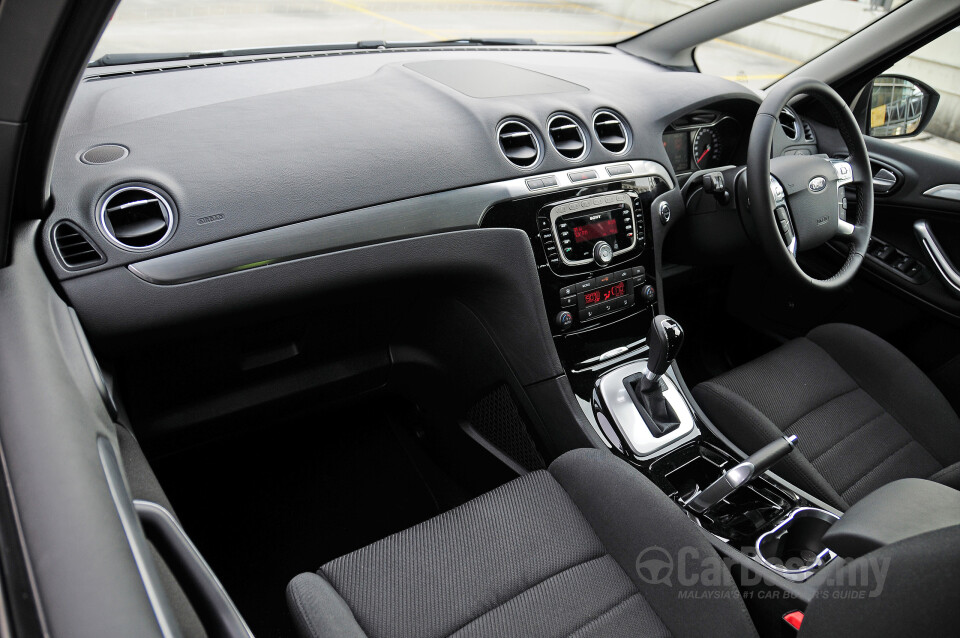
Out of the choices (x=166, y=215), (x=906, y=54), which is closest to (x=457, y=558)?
(x=166, y=215)

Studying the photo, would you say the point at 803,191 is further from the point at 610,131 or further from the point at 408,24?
the point at 408,24

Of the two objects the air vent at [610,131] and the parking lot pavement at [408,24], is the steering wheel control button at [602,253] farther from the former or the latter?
the parking lot pavement at [408,24]

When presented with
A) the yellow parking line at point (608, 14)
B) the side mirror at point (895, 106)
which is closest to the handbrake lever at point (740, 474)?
the side mirror at point (895, 106)

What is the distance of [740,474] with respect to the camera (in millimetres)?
1379

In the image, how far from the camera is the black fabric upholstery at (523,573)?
109cm

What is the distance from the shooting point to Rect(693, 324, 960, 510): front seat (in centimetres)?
160

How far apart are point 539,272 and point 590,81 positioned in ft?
2.14

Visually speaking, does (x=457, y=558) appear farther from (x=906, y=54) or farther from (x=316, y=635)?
(x=906, y=54)

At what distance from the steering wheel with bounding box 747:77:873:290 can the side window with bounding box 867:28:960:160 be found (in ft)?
1.96

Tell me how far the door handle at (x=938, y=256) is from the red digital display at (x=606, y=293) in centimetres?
108

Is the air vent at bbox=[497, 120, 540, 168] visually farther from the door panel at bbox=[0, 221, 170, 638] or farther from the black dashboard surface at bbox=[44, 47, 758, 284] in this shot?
the door panel at bbox=[0, 221, 170, 638]

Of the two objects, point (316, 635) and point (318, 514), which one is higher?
point (316, 635)

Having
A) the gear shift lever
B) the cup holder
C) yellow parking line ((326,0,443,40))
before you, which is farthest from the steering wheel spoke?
yellow parking line ((326,0,443,40))

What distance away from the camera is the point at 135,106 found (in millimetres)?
1407
